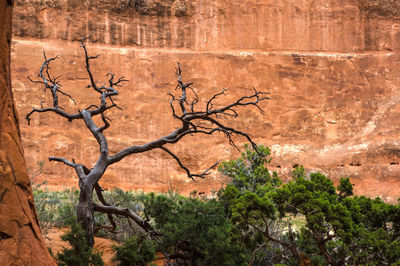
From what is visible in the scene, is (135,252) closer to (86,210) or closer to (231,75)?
(86,210)

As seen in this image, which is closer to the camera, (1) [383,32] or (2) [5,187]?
(2) [5,187]

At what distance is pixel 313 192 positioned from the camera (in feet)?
25.3

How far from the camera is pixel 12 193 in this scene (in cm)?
437

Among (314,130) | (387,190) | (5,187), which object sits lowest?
(387,190)

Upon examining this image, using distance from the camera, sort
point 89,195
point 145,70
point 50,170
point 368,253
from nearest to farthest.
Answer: point 368,253, point 89,195, point 50,170, point 145,70

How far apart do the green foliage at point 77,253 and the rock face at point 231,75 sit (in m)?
13.6

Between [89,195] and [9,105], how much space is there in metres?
Answer: 3.07

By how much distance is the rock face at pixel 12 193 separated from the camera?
13.9 ft

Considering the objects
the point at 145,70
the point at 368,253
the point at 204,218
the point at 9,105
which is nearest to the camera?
the point at 9,105

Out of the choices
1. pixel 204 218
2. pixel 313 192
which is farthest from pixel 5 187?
pixel 313 192

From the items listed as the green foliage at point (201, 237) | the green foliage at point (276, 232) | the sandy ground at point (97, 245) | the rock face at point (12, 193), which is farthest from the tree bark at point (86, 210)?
the rock face at point (12, 193)

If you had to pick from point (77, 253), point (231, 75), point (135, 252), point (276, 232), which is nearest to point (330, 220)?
point (276, 232)

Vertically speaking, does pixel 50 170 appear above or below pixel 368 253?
below

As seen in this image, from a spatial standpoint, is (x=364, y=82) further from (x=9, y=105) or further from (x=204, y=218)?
(x=9, y=105)
